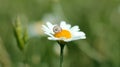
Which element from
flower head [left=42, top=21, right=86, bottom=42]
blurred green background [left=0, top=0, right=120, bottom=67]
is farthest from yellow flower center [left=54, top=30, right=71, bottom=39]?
blurred green background [left=0, top=0, right=120, bottom=67]

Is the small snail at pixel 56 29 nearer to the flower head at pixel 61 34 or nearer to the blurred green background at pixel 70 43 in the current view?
the flower head at pixel 61 34

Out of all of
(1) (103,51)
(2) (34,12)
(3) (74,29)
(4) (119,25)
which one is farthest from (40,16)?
(3) (74,29)

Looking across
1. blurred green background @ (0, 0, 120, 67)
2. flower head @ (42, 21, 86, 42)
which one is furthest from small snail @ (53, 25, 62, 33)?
blurred green background @ (0, 0, 120, 67)

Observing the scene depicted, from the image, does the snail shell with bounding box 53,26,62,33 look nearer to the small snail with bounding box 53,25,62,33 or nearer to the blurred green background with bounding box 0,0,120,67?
the small snail with bounding box 53,25,62,33

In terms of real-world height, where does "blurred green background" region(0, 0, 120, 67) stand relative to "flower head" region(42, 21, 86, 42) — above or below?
above

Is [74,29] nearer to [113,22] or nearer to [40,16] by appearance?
[113,22]

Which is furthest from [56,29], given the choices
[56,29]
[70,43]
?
[70,43]

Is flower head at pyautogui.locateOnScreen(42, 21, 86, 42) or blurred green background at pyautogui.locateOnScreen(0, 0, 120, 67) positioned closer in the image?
flower head at pyautogui.locateOnScreen(42, 21, 86, 42)

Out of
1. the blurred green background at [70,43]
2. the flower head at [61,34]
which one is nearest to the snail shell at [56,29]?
the flower head at [61,34]
